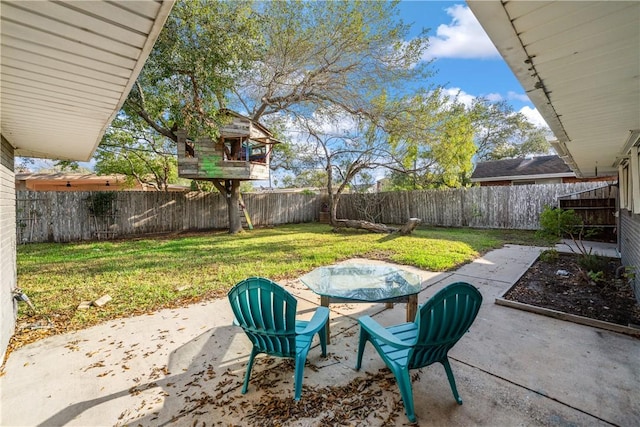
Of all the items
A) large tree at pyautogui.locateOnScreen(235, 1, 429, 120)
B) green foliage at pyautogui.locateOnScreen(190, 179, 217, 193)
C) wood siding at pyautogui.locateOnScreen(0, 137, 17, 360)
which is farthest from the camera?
green foliage at pyautogui.locateOnScreen(190, 179, 217, 193)

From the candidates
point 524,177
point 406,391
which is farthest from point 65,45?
point 524,177

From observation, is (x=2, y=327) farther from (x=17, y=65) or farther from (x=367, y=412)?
(x=367, y=412)

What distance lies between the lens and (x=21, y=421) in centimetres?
181

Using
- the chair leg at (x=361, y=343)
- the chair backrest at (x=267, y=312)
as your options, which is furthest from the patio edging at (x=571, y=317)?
the chair backrest at (x=267, y=312)

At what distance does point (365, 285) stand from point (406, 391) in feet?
4.58

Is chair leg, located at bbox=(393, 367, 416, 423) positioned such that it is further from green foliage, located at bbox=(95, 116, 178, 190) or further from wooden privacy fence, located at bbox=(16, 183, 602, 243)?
green foliage, located at bbox=(95, 116, 178, 190)

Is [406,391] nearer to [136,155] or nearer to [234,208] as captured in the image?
[234,208]

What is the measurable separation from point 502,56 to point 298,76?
835cm

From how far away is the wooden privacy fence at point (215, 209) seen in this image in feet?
29.8

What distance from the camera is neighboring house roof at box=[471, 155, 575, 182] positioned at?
14188mm

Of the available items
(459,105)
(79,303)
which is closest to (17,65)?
(79,303)

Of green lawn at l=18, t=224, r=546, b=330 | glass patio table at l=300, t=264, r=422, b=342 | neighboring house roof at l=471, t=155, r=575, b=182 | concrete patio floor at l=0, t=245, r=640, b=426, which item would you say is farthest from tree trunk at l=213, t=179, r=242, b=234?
neighboring house roof at l=471, t=155, r=575, b=182

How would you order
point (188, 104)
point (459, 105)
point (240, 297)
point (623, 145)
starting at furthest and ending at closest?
point (459, 105) < point (188, 104) < point (623, 145) < point (240, 297)

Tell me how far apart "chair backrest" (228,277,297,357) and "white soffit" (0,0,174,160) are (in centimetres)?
159
